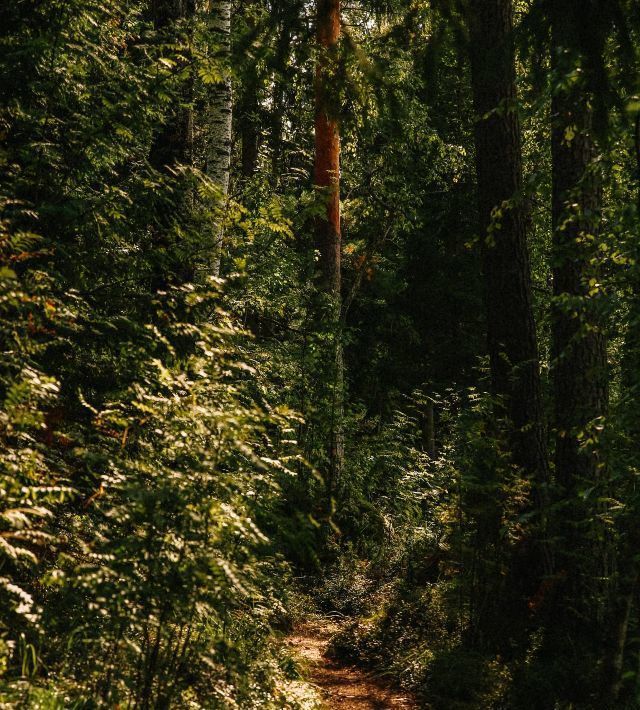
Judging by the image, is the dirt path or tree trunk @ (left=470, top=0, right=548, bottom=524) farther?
tree trunk @ (left=470, top=0, right=548, bottom=524)

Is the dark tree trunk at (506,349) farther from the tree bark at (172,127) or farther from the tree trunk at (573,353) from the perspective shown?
the tree bark at (172,127)

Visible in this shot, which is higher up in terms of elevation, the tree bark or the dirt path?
the tree bark

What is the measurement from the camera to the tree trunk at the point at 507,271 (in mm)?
7152

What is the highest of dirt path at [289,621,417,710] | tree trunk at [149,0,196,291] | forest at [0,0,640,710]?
tree trunk at [149,0,196,291]

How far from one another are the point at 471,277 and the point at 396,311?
2871 millimetres

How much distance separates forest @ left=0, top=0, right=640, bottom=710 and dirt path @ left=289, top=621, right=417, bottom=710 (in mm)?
34

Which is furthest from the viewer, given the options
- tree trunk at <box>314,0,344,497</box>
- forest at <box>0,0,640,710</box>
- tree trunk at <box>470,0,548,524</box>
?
tree trunk at <box>314,0,344,497</box>

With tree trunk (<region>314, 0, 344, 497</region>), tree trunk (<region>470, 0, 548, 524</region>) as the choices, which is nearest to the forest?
tree trunk (<region>470, 0, 548, 524</region>)

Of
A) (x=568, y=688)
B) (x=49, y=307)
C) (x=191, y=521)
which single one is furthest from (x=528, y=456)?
(x=49, y=307)

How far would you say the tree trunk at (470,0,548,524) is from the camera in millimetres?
7152

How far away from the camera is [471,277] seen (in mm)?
23125

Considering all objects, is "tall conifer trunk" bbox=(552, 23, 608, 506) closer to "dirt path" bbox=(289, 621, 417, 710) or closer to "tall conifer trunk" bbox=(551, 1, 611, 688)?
"tall conifer trunk" bbox=(551, 1, 611, 688)

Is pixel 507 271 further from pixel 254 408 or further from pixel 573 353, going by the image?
pixel 254 408

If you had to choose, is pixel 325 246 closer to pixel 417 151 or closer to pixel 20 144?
pixel 417 151
